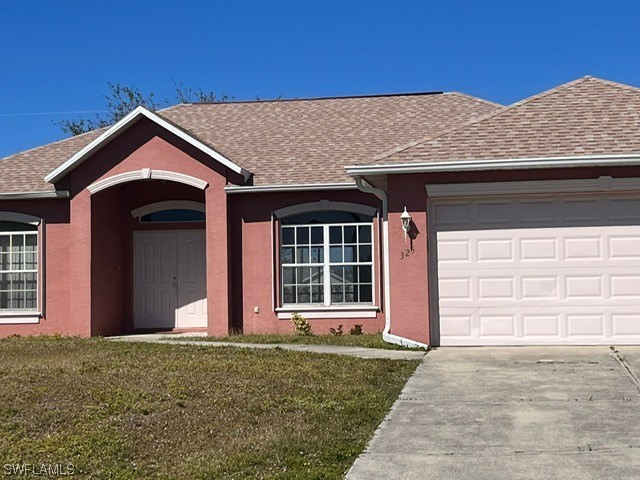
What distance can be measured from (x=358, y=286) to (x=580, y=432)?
968cm

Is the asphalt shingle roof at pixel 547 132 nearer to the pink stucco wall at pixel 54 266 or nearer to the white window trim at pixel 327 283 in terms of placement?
the white window trim at pixel 327 283

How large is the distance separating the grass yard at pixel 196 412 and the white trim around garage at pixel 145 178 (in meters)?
5.41

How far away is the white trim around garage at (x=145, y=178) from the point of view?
1694cm

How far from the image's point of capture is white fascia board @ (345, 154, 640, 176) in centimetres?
1302

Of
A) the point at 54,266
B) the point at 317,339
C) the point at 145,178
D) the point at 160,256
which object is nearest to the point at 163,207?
the point at 160,256

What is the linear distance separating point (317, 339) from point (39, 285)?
6.22m

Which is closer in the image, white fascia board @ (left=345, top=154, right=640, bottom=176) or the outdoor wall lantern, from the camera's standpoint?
white fascia board @ (left=345, top=154, right=640, bottom=176)

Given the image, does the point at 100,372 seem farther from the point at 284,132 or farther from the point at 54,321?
the point at 284,132

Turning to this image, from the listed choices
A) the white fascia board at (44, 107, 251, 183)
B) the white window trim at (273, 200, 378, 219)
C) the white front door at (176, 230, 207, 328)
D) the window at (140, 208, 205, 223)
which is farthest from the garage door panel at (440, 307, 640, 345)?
the window at (140, 208, 205, 223)

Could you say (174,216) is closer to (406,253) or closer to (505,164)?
(406,253)

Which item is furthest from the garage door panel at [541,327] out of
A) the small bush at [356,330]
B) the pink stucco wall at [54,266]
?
the pink stucco wall at [54,266]

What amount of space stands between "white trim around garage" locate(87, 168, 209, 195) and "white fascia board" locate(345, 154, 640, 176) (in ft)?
14.6

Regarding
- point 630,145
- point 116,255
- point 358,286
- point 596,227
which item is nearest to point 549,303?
point 596,227

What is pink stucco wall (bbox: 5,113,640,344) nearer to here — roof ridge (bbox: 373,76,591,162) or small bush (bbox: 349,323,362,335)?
small bush (bbox: 349,323,362,335)
